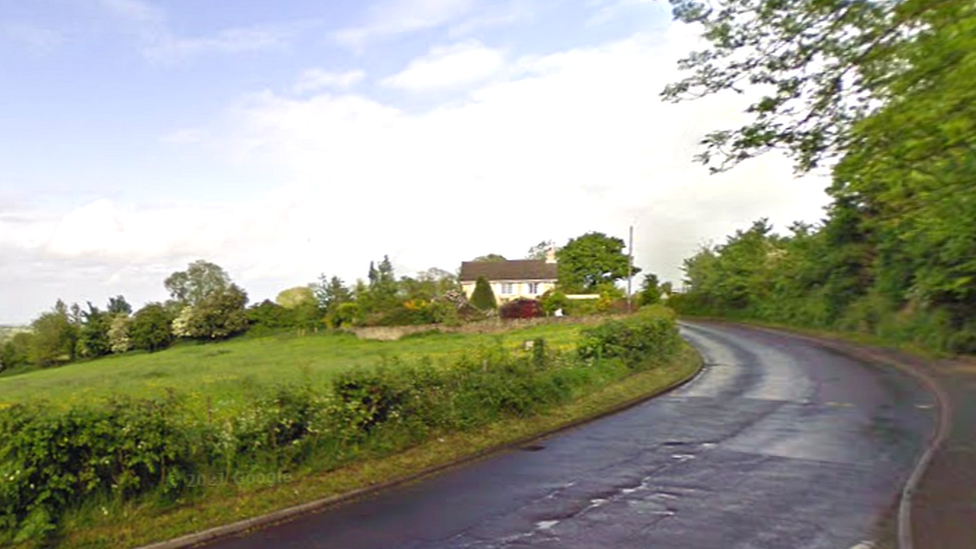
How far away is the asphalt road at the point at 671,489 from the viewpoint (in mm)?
6215

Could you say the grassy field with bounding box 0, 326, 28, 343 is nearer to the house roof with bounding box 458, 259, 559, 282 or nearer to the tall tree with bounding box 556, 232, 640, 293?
the house roof with bounding box 458, 259, 559, 282

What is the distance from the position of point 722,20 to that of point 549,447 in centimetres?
693

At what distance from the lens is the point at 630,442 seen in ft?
34.7

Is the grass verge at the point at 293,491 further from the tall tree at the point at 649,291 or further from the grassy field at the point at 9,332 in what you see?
the grassy field at the point at 9,332

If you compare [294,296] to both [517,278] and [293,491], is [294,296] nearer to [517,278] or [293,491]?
[517,278]

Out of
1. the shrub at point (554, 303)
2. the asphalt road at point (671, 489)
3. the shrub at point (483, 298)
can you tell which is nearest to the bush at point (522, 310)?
the shrub at point (554, 303)

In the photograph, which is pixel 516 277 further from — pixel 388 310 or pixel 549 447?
pixel 549 447

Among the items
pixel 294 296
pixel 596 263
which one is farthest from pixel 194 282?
pixel 596 263

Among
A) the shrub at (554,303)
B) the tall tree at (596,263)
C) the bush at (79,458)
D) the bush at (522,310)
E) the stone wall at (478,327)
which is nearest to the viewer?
the bush at (79,458)

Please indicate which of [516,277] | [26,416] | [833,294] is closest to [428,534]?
[26,416]

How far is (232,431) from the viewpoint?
7.51m

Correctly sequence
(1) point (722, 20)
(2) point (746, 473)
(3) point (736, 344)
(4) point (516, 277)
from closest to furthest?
(1) point (722, 20) < (2) point (746, 473) < (3) point (736, 344) < (4) point (516, 277)

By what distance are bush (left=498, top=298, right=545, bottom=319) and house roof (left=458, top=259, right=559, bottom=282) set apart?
27383 millimetres

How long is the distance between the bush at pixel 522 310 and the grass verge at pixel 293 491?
1420 inches
